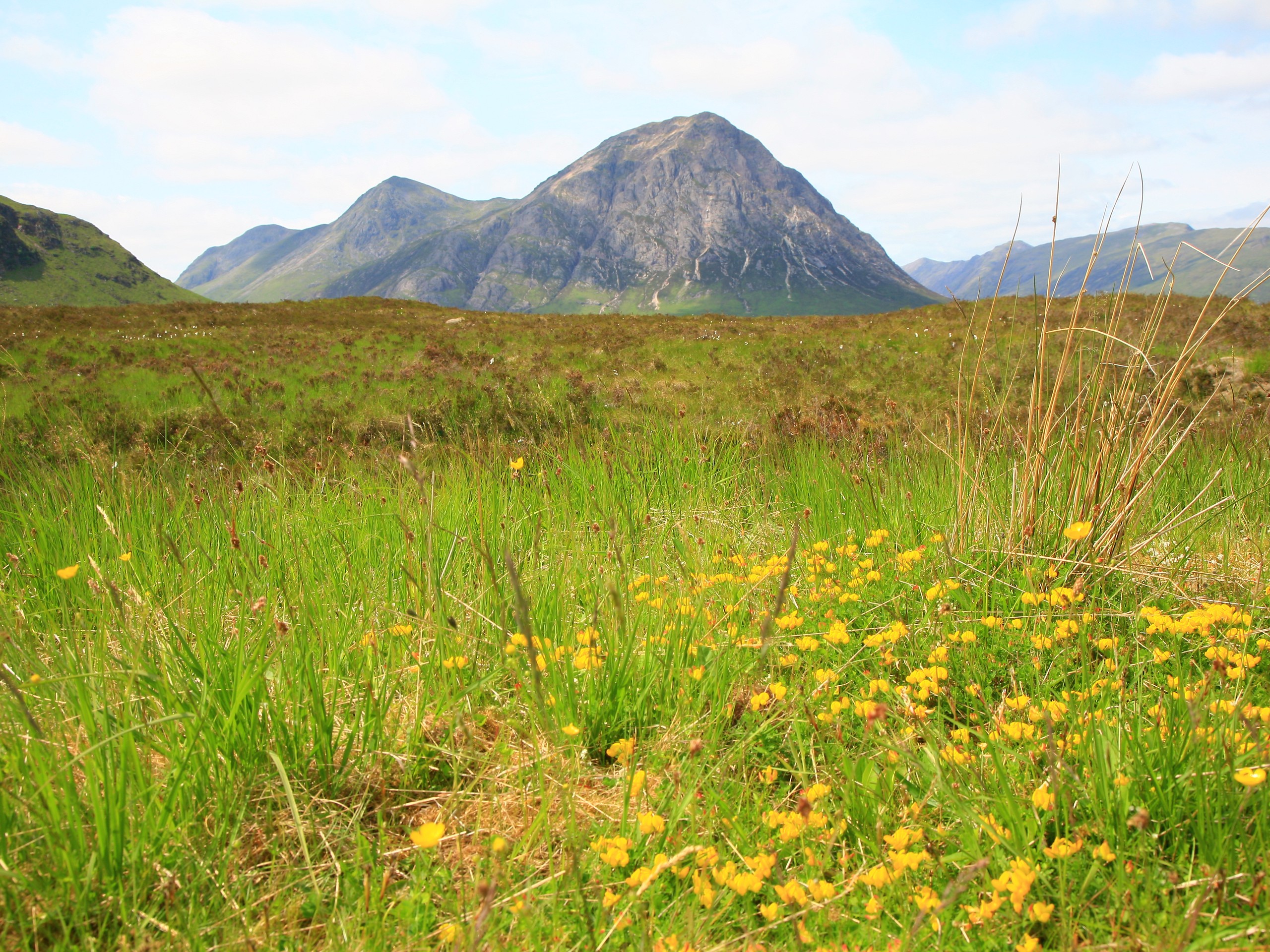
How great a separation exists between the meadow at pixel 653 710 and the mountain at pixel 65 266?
4220 inches

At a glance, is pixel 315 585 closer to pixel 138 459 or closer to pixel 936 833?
pixel 936 833

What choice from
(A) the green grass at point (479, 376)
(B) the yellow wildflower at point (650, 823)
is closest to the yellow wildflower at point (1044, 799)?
(B) the yellow wildflower at point (650, 823)

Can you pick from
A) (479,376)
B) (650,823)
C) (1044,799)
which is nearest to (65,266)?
(479,376)

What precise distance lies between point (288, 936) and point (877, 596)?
2.53 m

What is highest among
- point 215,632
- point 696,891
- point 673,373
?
point 673,373

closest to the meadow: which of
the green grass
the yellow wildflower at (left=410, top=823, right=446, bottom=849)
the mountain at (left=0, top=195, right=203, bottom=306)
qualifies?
the yellow wildflower at (left=410, top=823, right=446, bottom=849)

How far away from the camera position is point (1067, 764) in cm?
188

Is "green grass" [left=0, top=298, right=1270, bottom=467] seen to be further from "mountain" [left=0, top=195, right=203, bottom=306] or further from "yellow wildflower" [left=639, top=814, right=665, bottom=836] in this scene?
"mountain" [left=0, top=195, right=203, bottom=306]

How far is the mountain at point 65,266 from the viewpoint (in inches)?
3565

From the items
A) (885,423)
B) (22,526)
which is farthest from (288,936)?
(885,423)

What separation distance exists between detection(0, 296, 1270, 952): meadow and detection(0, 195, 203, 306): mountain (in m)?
107

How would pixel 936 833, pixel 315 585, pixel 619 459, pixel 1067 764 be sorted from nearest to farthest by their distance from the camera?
A: 1. pixel 936 833
2. pixel 1067 764
3. pixel 315 585
4. pixel 619 459

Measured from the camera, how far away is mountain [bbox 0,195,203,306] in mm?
90562

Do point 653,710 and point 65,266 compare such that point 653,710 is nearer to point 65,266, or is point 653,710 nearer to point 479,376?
point 479,376
